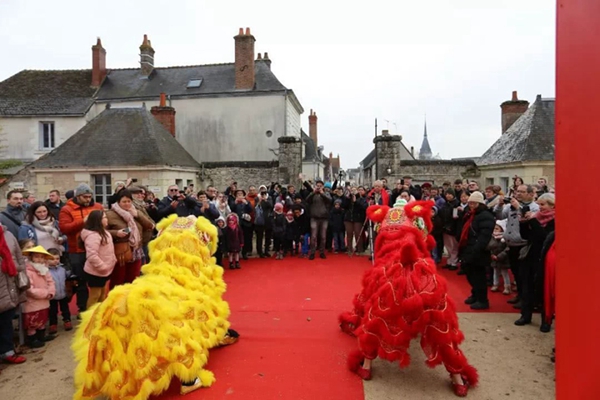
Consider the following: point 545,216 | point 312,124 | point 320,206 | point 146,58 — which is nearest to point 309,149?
point 312,124

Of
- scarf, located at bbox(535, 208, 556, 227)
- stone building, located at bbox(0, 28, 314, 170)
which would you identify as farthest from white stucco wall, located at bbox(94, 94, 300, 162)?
scarf, located at bbox(535, 208, 556, 227)

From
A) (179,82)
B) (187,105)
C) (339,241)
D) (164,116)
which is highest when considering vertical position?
(179,82)

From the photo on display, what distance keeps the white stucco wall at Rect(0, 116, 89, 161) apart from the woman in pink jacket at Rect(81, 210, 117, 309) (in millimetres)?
20664

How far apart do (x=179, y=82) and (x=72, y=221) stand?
20688 mm

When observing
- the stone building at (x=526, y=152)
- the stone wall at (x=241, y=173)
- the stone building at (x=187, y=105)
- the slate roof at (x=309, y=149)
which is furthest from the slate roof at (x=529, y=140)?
the slate roof at (x=309, y=149)

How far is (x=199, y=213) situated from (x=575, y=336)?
778 centimetres

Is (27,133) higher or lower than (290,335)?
higher

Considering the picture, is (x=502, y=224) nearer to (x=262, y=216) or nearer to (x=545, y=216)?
(x=545, y=216)

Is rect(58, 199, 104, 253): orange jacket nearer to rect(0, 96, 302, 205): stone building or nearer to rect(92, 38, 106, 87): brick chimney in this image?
rect(0, 96, 302, 205): stone building

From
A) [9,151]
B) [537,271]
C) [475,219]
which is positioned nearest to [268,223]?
[475,219]

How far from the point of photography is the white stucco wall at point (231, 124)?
22812mm

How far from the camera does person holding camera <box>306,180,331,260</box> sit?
10.3m

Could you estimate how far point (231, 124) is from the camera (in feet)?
76.4

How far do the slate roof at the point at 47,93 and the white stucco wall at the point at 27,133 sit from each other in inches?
15.4
